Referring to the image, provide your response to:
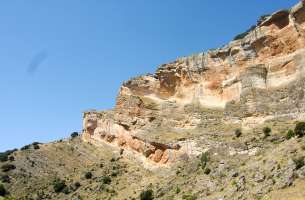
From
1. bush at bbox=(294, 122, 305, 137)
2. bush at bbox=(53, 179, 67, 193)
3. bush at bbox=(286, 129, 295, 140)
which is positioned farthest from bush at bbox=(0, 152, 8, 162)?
bush at bbox=(294, 122, 305, 137)

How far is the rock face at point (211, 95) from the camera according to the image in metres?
54.0

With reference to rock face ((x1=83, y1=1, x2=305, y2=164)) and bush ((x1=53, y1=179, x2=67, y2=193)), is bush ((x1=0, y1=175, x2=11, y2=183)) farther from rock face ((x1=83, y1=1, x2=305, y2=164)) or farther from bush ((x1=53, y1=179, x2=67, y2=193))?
rock face ((x1=83, y1=1, x2=305, y2=164))

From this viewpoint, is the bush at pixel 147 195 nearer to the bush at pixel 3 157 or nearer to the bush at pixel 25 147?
the bush at pixel 3 157

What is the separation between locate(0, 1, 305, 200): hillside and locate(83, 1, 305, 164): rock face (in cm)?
12

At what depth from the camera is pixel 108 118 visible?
64.0m

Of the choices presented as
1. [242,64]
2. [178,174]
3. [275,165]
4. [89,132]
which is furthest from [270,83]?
[89,132]

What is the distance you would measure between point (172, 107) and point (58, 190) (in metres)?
16.9

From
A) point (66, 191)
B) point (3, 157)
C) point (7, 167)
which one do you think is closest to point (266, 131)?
point (66, 191)

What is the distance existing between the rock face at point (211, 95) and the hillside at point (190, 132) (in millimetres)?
118

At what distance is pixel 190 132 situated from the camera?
56.0 meters

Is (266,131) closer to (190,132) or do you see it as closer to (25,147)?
(190,132)

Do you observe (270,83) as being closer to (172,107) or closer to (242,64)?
(242,64)

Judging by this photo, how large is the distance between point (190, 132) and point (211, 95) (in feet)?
23.1

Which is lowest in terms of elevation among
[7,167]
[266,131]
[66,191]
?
[66,191]
